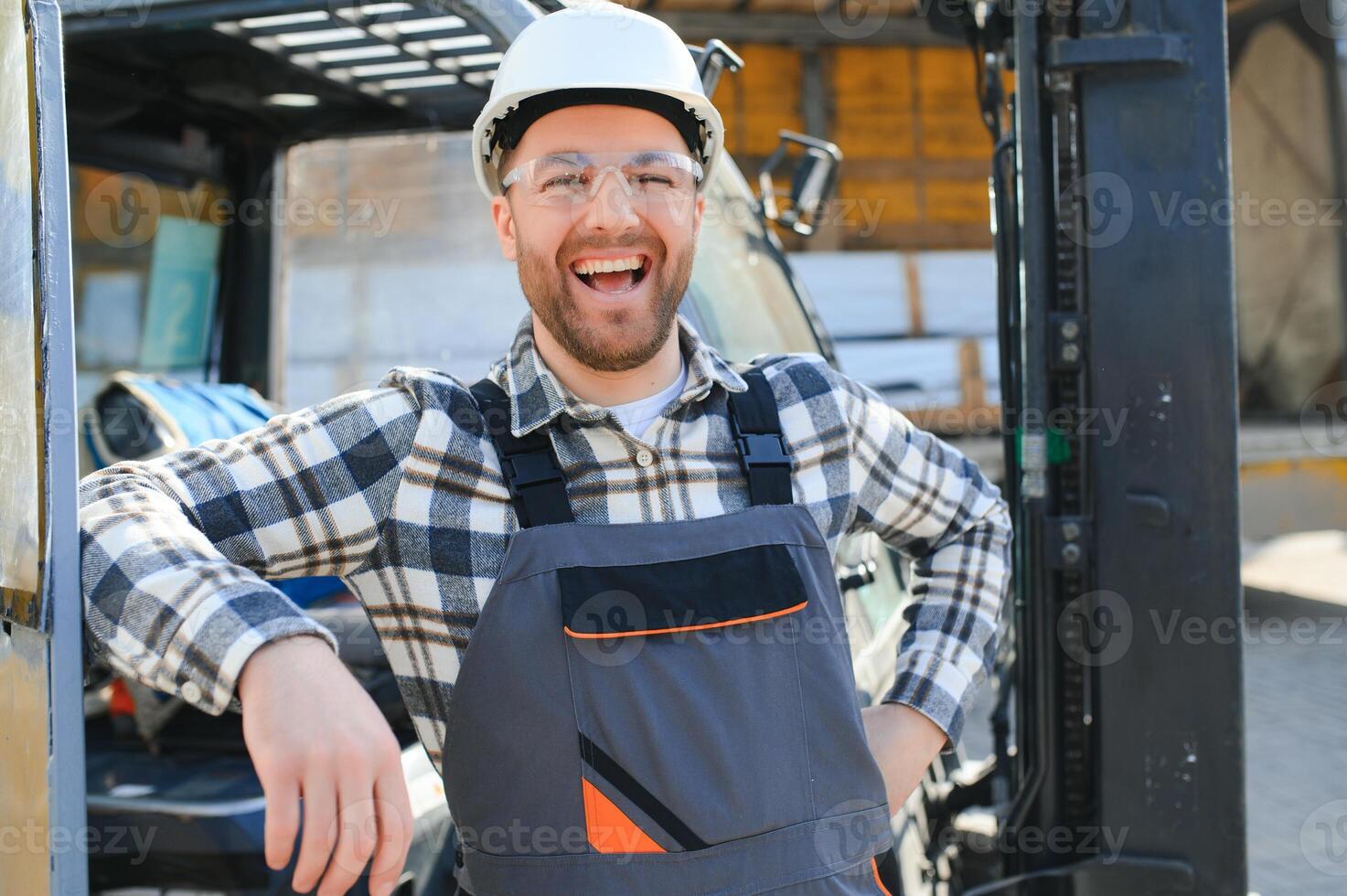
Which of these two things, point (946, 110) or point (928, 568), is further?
point (946, 110)

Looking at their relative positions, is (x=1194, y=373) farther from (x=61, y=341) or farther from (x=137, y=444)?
(x=137, y=444)

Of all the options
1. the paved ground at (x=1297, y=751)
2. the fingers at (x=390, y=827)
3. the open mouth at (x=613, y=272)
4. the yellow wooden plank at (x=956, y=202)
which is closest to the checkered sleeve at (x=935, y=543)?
the open mouth at (x=613, y=272)

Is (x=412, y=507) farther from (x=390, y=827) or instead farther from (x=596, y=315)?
(x=390, y=827)

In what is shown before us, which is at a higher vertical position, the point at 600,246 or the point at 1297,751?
the point at 600,246

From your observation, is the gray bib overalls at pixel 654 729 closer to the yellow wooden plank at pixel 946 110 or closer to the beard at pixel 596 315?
the beard at pixel 596 315

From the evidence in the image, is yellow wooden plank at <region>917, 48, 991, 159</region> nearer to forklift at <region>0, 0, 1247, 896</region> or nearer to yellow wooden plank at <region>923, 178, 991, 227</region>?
yellow wooden plank at <region>923, 178, 991, 227</region>

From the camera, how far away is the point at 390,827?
1.11m

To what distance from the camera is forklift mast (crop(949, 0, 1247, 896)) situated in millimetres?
2199

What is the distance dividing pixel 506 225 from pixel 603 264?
206 millimetres

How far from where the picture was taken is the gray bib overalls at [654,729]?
1.33 metres

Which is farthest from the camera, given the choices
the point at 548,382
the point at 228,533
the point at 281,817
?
the point at 548,382

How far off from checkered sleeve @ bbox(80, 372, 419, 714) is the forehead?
40 cm

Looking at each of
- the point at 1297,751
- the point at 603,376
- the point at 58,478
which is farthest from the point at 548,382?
the point at 1297,751

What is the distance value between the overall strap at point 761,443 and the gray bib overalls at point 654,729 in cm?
15
